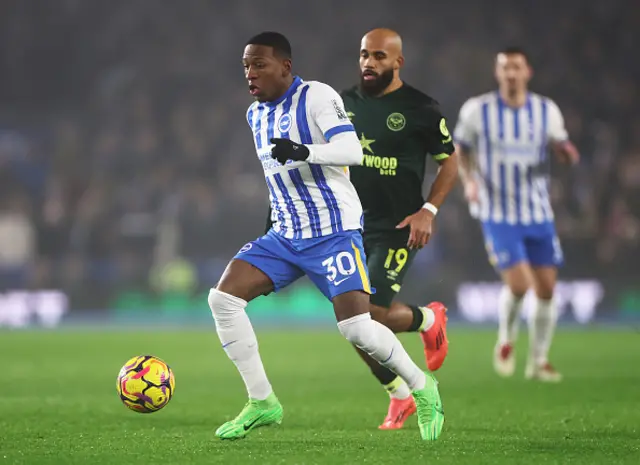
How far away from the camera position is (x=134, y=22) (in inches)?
949

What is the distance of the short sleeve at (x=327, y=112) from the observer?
18.2 feet

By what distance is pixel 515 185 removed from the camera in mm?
10031

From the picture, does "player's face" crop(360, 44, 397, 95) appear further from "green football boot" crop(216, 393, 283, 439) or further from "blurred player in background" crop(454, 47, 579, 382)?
"blurred player in background" crop(454, 47, 579, 382)

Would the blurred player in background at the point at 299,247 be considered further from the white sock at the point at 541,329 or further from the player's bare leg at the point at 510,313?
the player's bare leg at the point at 510,313

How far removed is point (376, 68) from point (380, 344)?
1.84 metres

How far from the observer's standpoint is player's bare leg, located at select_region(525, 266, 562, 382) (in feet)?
31.8

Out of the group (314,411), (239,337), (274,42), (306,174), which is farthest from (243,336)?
(314,411)

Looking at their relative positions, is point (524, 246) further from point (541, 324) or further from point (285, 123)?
point (285, 123)

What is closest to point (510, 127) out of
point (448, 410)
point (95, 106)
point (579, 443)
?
point (448, 410)

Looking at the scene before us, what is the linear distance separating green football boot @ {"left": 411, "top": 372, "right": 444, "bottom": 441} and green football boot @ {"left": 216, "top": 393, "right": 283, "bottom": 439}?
28.5 inches

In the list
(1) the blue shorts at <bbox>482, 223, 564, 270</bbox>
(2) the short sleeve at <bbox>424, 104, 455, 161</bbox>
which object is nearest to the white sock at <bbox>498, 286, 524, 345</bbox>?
(1) the blue shorts at <bbox>482, 223, 564, 270</bbox>

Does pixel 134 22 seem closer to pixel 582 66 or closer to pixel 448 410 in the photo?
pixel 582 66

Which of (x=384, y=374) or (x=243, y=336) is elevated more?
→ (x=243, y=336)

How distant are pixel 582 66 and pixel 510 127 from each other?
39.9 feet
